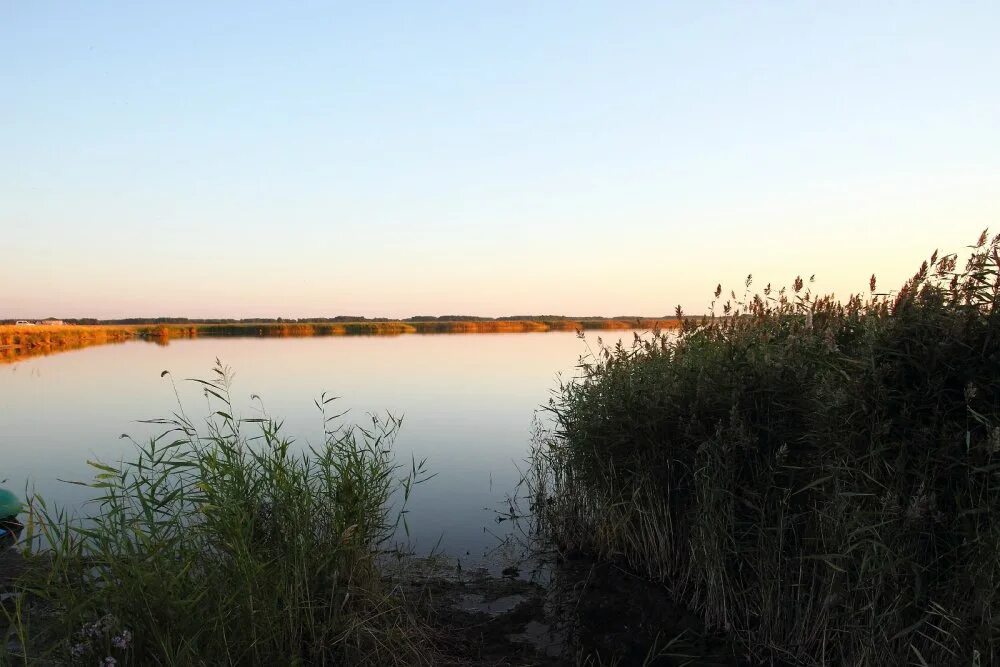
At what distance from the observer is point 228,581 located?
461 centimetres

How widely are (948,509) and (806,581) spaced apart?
1.38 m

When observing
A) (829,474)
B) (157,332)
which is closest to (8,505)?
(829,474)

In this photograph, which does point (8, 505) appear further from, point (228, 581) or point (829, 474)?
point (829, 474)

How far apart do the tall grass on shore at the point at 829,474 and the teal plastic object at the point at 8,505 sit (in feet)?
28.4

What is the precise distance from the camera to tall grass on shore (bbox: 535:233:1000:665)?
425 centimetres

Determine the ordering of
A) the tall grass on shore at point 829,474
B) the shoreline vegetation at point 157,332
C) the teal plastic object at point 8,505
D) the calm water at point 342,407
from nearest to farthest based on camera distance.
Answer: the tall grass on shore at point 829,474 < the teal plastic object at point 8,505 < the calm water at point 342,407 < the shoreline vegetation at point 157,332

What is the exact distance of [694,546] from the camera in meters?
6.14

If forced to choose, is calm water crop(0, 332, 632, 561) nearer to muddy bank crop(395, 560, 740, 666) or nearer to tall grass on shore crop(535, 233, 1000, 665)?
muddy bank crop(395, 560, 740, 666)

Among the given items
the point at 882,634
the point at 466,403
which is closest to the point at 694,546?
the point at 882,634

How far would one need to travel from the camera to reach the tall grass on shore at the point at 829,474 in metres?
4.25

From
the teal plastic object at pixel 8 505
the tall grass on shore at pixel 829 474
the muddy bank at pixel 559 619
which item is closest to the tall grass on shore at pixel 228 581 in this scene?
the muddy bank at pixel 559 619

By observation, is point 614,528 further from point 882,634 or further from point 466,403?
point 466,403

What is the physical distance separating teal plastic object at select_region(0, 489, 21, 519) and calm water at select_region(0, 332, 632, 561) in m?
1.50

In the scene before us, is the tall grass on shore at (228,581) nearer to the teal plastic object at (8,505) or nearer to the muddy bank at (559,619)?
the muddy bank at (559,619)
